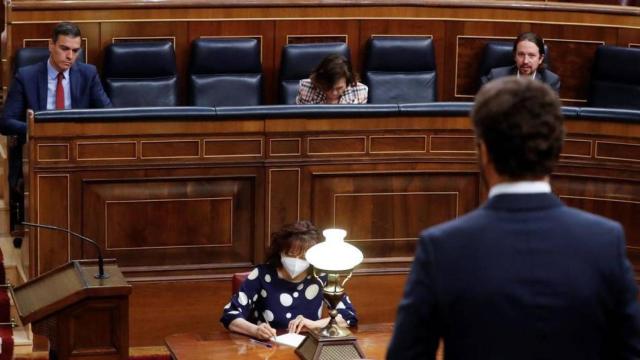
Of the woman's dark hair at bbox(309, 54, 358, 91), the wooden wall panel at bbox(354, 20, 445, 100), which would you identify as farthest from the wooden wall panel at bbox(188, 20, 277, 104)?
the woman's dark hair at bbox(309, 54, 358, 91)

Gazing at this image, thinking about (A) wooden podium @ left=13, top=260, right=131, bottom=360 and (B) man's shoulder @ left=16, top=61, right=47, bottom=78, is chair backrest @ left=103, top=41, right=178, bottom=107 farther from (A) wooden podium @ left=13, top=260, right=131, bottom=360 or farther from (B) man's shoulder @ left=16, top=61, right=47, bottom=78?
(A) wooden podium @ left=13, top=260, right=131, bottom=360

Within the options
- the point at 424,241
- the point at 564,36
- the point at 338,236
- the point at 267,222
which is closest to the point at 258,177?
the point at 267,222

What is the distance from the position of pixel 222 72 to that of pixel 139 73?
0.44 metres

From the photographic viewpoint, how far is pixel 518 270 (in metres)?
1.94

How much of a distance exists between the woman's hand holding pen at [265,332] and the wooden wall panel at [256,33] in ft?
9.89

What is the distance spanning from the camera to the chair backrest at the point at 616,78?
6.67 metres

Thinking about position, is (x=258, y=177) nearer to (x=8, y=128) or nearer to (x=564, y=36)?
(x=8, y=128)

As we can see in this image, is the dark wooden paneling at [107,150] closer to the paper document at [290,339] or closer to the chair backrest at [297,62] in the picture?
the paper document at [290,339]

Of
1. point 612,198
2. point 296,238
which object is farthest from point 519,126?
point 612,198

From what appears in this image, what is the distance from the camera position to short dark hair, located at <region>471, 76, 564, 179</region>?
191 centimetres

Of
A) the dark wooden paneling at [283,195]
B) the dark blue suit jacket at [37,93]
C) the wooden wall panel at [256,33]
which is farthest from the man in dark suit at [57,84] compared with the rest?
the dark wooden paneling at [283,195]

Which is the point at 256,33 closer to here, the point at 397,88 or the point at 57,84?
the point at 397,88

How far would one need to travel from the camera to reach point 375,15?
6.77 meters

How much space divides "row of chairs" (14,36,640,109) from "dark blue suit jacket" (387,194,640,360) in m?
4.44
